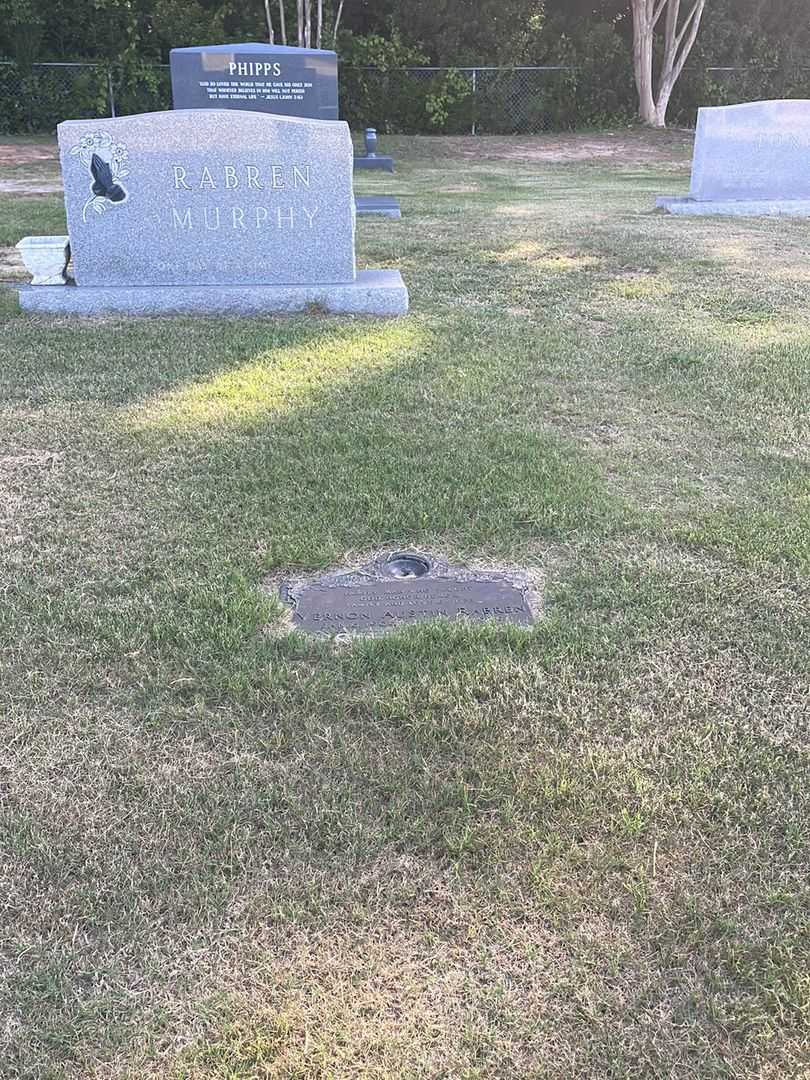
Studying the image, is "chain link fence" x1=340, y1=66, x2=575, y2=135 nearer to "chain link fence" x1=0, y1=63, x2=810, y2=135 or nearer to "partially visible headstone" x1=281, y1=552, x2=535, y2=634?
"chain link fence" x1=0, y1=63, x2=810, y2=135

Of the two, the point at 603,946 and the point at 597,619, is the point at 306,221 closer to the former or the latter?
the point at 597,619

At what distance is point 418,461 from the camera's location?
11.7 feet

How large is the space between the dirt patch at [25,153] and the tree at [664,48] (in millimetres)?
13159

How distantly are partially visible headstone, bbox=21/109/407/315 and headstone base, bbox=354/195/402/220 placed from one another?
3981 mm

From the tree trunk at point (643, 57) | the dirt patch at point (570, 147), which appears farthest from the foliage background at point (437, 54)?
the dirt patch at point (570, 147)

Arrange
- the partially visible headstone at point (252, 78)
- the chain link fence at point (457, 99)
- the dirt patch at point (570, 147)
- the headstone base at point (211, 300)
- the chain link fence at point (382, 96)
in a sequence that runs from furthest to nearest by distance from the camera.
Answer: the chain link fence at point (457, 99) < the chain link fence at point (382, 96) < the dirt patch at point (570, 147) < the partially visible headstone at point (252, 78) < the headstone base at point (211, 300)

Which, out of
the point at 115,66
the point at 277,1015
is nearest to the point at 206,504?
the point at 277,1015

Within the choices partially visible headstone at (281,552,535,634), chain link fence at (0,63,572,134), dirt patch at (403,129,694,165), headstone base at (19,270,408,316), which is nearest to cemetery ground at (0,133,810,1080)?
partially visible headstone at (281,552,535,634)

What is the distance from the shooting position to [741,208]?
10102 mm

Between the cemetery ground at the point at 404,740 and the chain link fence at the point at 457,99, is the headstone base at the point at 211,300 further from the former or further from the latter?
the chain link fence at the point at 457,99

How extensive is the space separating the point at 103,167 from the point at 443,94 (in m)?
16.8

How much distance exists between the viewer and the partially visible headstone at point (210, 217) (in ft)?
18.8

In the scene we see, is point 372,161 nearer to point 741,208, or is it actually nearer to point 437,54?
point 741,208

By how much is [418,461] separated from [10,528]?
1.47 m
